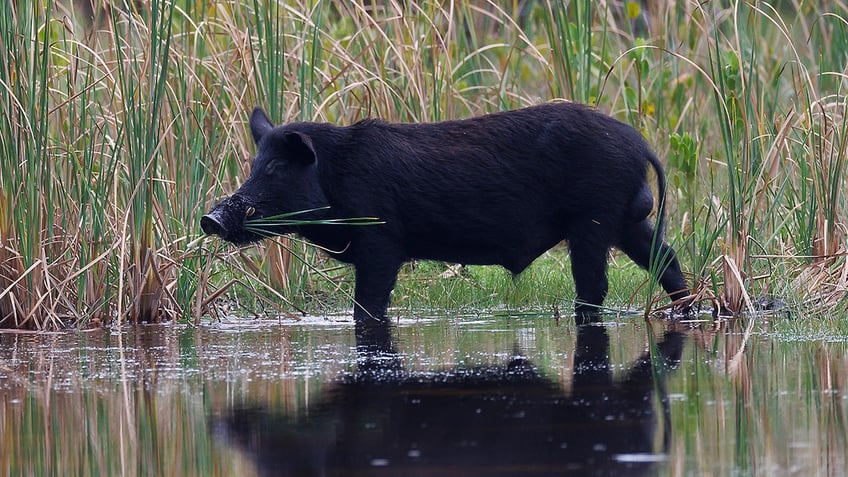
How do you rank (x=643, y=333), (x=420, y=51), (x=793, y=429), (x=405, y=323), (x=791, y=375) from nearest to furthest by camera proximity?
1. (x=793, y=429)
2. (x=791, y=375)
3. (x=643, y=333)
4. (x=405, y=323)
5. (x=420, y=51)

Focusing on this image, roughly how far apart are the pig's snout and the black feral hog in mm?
129

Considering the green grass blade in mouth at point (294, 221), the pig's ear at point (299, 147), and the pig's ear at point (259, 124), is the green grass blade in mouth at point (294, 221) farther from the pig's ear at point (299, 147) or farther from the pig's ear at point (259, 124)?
the pig's ear at point (259, 124)

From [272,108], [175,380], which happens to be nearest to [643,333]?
[175,380]

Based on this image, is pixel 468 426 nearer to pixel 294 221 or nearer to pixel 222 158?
pixel 294 221

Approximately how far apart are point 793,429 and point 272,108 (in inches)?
175

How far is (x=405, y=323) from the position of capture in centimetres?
657

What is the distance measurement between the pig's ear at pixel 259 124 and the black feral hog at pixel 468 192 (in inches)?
5.3

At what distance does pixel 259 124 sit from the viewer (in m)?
7.12

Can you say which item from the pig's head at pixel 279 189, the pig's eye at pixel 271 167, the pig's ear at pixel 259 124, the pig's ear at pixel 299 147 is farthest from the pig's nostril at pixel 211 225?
the pig's ear at pixel 259 124

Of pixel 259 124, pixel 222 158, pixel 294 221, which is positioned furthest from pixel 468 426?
pixel 222 158

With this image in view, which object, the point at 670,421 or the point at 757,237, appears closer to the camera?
the point at 670,421

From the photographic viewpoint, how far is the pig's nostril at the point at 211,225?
650 centimetres

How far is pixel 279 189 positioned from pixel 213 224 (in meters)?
0.43

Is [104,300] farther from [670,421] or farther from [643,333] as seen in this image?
[670,421]
